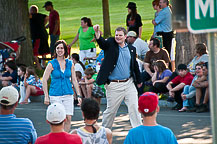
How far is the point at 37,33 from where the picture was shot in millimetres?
20516

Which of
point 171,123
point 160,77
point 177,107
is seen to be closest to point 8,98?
point 171,123

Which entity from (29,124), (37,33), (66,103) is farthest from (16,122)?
(37,33)

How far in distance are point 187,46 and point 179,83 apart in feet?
7.60

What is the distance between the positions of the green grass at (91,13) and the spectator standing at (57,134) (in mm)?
21463

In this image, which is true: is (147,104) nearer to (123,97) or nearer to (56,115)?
(56,115)

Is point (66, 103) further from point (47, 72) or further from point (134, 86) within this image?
point (134, 86)

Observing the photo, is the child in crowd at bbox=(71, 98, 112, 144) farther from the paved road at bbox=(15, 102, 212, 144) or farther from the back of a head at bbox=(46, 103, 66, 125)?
the paved road at bbox=(15, 102, 212, 144)

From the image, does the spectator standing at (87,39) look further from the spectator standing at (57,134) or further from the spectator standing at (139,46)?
the spectator standing at (57,134)

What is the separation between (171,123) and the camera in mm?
11258

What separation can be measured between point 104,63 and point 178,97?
3908mm

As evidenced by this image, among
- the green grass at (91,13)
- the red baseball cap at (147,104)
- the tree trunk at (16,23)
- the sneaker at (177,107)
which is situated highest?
the green grass at (91,13)

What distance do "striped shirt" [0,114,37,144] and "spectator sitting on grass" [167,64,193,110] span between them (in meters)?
7.23

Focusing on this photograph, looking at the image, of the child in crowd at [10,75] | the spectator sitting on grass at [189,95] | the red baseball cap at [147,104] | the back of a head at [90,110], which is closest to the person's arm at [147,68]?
the spectator sitting on grass at [189,95]

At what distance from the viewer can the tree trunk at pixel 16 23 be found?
1828 cm
